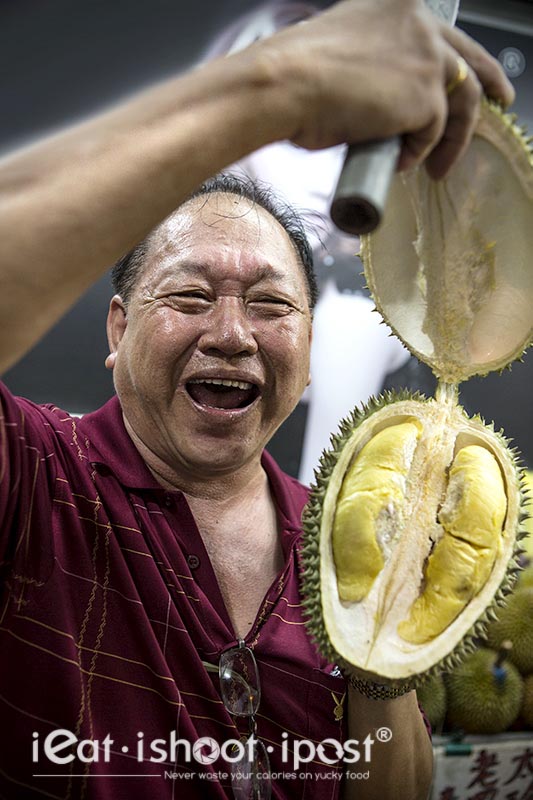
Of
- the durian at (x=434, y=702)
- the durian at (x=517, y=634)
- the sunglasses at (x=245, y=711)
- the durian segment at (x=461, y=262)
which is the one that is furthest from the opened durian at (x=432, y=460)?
the durian at (x=517, y=634)

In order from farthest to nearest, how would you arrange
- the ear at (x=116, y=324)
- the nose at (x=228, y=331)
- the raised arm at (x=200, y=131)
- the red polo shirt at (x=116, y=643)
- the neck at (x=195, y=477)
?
the ear at (x=116, y=324) < the neck at (x=195, y=477) < the nose at (x=228, y=331) < the red polo shirt at (x=116, y=643) < the raised arm at (x=200, y=131)

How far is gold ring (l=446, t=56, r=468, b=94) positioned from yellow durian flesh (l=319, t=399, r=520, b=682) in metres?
0.47

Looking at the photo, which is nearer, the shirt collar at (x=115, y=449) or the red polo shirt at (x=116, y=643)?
the red polo shirt at (x=116, y=643)

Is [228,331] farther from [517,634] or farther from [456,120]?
[517,634]

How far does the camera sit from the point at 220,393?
1.26 meters

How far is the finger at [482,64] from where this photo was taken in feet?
2.26

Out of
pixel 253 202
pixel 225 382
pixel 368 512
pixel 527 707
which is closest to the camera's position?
pixel 368 512

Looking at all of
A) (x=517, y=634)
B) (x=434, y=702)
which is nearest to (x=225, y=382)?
(x=434, y=702)

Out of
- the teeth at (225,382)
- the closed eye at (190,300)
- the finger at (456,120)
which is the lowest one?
the teeth at (225,382)

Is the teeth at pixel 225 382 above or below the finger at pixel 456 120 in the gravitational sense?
below

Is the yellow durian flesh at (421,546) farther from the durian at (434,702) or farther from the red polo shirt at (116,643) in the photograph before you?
the durian at (434,702)

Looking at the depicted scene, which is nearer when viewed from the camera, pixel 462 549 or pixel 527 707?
pixel 462 549

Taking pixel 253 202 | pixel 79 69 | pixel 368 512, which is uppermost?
pixel 79 69

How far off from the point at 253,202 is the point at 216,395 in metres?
0.39
